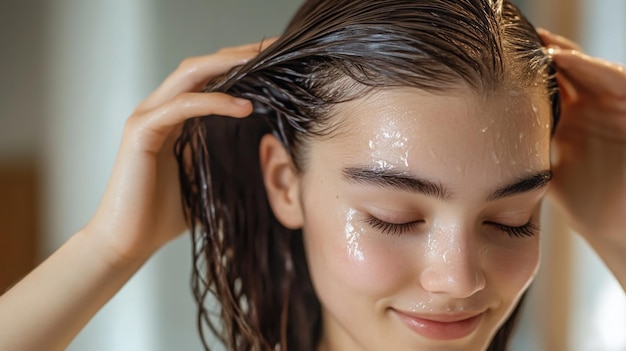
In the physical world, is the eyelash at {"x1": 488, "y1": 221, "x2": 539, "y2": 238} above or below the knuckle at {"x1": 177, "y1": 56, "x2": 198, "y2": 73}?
below

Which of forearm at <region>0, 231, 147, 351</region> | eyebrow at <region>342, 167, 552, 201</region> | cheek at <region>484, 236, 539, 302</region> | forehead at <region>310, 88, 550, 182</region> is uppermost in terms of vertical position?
forehead at <region>310, 88, 550, 182</region>

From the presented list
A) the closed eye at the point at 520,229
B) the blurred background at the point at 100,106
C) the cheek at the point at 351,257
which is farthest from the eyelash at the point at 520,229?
the blurred background at the point at 100,106

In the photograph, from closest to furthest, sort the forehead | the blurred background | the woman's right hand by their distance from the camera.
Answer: the forehead
the woman's right hand
the blurred background

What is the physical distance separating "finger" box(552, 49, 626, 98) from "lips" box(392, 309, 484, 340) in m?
0.31

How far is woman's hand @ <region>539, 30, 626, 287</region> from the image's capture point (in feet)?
3.18

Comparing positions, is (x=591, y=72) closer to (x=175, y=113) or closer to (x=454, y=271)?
(x=454, y=271)

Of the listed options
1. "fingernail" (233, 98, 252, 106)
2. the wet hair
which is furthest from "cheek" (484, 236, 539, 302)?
"fingernail" (233, 98, 252, 106)

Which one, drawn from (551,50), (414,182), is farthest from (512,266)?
(551,50)

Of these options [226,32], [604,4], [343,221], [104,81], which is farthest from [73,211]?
[604,4]

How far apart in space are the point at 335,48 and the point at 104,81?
901mm

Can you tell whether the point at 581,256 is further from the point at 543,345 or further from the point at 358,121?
the point at 358,121

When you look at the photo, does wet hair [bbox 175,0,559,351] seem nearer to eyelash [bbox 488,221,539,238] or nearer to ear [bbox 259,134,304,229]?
ear [bbox 259,134,304,229]

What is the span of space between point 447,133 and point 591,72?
277mm

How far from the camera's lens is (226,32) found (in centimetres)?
161
